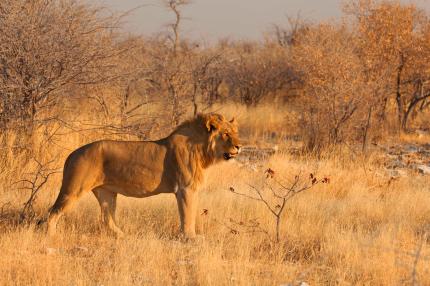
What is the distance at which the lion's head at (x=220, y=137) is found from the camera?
755 centimetres

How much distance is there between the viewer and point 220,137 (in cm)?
761

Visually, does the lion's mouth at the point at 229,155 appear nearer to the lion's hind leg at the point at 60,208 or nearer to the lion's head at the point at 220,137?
the lion's head at the point at 220,137

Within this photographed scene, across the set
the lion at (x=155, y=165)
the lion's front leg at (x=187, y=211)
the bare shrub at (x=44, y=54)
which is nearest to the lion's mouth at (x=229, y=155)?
the lion at (x=155, y=165)

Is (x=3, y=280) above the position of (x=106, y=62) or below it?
below

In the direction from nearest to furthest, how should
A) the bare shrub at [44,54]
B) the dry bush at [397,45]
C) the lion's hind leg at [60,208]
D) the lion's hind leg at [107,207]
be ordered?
the lion's hind leg at [60,208] → the lion's hind leg at [107,207] → the bare shrub at [44,54] → the dry bush at [397,45]

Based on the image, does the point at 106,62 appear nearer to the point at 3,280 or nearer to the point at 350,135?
the point at 3,280

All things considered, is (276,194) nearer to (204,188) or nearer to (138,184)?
(204,188)

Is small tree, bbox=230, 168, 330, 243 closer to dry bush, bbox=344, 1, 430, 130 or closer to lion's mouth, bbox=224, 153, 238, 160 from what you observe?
lion's mouth, bbox=224, 153, 238, 160

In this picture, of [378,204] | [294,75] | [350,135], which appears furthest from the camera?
[294,75]

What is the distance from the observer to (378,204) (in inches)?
366

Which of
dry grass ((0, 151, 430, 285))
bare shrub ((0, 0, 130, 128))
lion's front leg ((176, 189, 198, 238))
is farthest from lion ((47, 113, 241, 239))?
bare shrub ((0, 0, 130, 128))

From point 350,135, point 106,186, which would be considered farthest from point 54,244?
point 350,135

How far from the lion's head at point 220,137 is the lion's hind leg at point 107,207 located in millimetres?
1331

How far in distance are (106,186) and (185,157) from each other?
0.96m
